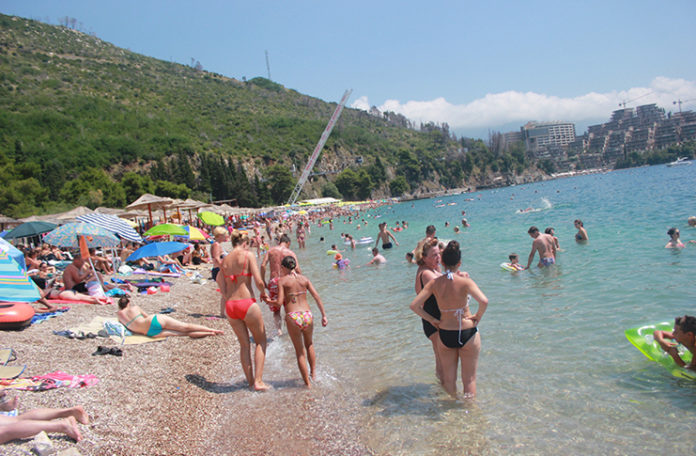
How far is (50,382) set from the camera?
12.8ft

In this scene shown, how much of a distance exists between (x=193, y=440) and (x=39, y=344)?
275cm

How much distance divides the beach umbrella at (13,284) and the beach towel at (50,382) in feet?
3.80

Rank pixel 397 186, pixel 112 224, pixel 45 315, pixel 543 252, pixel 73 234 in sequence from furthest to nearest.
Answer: pixel 397 186
pixel 543 252
pixel 112 224
pixel 73 234
pixel 45 315

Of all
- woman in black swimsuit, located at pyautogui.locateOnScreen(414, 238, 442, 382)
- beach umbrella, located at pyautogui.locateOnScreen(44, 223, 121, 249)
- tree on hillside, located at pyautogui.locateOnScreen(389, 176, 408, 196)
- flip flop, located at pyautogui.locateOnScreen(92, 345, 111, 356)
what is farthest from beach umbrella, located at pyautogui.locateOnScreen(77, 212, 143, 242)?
tree on hillside, located at pyautogui.locateOnScreen(389, 176, 408, 196)

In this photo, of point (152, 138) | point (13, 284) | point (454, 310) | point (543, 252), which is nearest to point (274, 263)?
point (13, 284)

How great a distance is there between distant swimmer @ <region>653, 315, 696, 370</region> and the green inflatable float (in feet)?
0.18

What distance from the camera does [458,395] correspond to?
395 cm

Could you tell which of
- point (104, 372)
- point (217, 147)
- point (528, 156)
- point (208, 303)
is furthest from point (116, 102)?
point (528, 156)

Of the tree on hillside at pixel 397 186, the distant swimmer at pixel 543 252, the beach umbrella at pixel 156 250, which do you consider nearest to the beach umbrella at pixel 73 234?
the beach umbrella at pixel 156 250

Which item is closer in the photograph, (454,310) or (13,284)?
(454,310)

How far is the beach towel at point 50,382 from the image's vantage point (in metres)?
3.73

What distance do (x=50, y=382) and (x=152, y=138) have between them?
63.5m

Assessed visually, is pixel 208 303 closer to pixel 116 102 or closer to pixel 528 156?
pixel 116 102

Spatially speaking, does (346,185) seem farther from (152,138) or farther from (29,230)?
(29,230)
